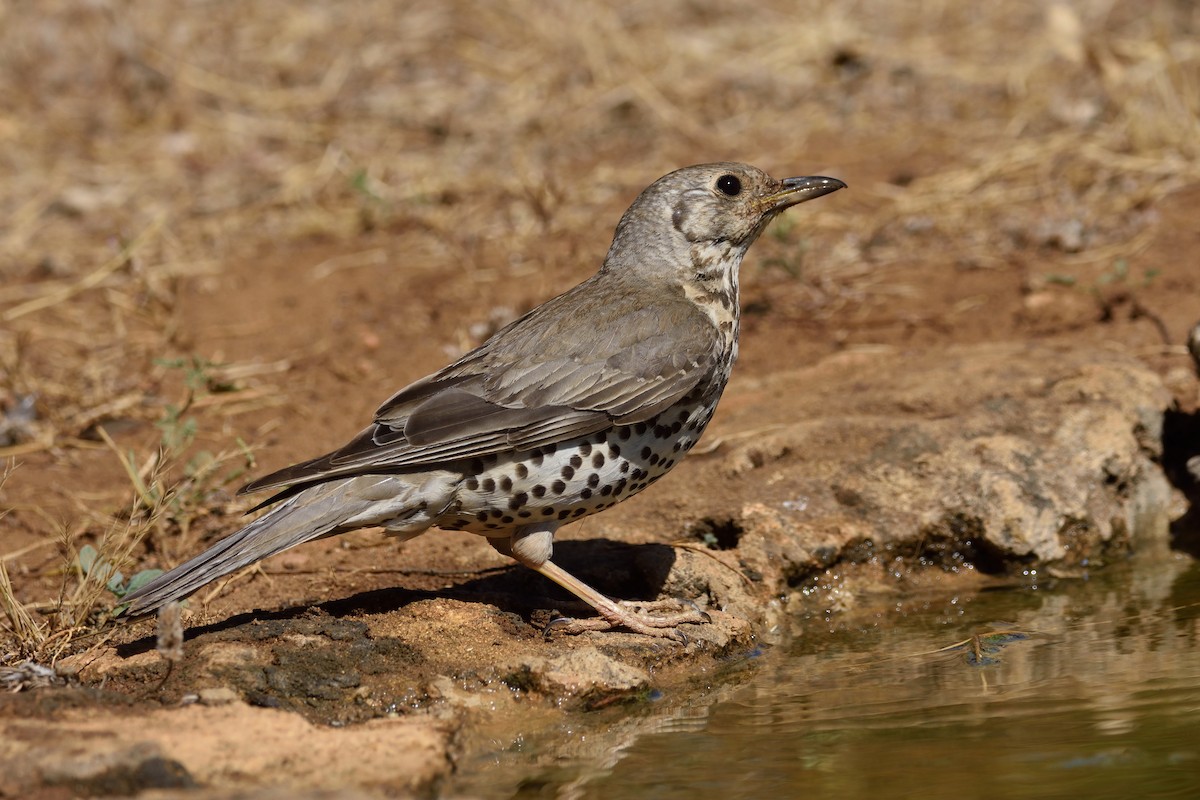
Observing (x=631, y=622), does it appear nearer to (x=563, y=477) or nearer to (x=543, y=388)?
(x=563, y=477)

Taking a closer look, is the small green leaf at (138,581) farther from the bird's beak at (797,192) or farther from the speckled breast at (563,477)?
the bird's beak at (797,192)

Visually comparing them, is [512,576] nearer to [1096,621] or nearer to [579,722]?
[579,722]

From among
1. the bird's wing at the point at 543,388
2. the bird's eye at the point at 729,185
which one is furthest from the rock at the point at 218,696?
the bird's eye at the point at 729,185

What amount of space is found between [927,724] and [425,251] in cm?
650

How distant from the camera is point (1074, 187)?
32.7 ft

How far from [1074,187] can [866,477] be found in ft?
15.4

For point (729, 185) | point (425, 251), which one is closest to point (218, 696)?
point (729, 185)

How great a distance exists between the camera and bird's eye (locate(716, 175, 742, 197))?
600 centimetres

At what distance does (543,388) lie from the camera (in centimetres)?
532

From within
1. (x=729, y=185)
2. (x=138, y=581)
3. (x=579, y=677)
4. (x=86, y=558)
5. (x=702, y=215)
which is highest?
(x=729, y=185)

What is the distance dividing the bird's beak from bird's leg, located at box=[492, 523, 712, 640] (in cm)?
172

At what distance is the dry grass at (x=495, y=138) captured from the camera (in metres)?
9.09

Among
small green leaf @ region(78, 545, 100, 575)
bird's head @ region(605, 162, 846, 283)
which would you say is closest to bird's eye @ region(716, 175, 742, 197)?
bird's head @ region(605, 162, 846, 283)

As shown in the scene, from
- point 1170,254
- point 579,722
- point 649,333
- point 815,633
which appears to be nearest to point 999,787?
point 579,722
